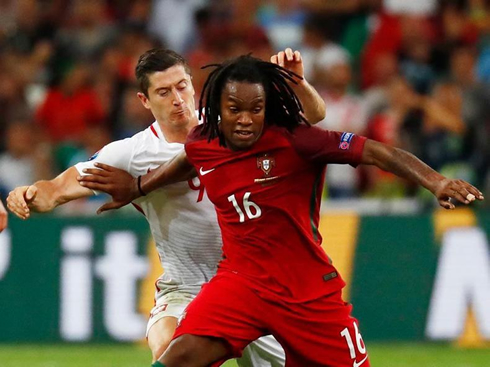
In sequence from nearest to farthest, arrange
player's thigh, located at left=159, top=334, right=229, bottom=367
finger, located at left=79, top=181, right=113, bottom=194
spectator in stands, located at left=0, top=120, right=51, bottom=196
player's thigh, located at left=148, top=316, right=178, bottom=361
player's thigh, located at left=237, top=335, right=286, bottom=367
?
player's thigh, located at left=159, top=334, right=229, bottom=367 < player's thigh, located at left=148, top=316, right=178, bottom=361 < finger, located at left=79, top=181, right=113, bottom=194 < player's thigh, located at left=237, top=335, right=286, bottom=367 < spectator in stands, located at left=0, top=120, right=51, bottom=196

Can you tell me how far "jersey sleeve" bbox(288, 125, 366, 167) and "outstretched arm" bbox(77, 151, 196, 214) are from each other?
794 millimetres

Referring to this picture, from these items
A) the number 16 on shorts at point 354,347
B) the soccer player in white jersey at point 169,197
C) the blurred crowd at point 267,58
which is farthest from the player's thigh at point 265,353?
the blurred crowd at point 267,58

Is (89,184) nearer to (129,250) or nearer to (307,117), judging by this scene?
(307,117)

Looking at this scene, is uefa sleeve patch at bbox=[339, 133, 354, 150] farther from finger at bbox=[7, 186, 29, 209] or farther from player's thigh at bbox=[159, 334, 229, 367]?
finger at bbox=[7, 186, 29, 209]

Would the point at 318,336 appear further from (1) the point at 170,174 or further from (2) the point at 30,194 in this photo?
(2) the point at 30,194

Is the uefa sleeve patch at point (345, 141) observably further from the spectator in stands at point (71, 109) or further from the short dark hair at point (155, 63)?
the spectator in stands at point (71, 109)

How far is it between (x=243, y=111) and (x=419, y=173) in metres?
0.94

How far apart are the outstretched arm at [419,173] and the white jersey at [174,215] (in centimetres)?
137

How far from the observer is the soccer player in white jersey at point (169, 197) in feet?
22.5

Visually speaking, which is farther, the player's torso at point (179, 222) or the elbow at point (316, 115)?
the player's torso at point (179, 222)

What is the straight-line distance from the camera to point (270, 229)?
608cm

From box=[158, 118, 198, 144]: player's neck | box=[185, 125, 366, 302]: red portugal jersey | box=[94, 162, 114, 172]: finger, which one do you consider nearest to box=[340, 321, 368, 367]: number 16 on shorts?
box=[185, 125, 366, 302]: red portugal jersey

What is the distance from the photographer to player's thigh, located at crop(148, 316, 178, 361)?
6.57 m

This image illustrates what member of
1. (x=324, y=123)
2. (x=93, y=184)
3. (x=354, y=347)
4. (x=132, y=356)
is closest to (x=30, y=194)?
(x=93, y=184)
